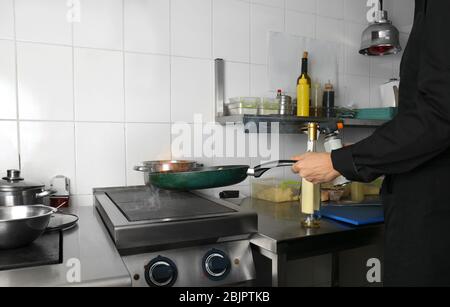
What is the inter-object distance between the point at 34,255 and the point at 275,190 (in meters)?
0.95

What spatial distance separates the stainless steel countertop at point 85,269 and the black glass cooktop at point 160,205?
10 centimetres

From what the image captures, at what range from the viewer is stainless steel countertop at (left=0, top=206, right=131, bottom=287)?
625 mm

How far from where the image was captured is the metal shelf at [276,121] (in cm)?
133

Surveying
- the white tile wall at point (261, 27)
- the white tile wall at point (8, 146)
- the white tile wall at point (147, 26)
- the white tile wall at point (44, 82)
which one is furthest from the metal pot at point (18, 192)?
the white tile wall at point (261, 27)

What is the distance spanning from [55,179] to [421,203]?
44.5 inches

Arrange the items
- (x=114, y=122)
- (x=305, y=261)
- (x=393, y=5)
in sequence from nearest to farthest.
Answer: (x=114, y=122) < (x=305, y=261) < (x=393, y=5)

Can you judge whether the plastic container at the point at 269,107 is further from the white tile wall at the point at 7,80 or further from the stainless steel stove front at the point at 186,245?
the white tile wall at the point at 7,80

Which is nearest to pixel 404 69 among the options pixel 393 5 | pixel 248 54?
pixel 248 54

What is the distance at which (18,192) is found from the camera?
977mm

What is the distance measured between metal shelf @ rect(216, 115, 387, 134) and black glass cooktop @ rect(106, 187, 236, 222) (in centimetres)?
34

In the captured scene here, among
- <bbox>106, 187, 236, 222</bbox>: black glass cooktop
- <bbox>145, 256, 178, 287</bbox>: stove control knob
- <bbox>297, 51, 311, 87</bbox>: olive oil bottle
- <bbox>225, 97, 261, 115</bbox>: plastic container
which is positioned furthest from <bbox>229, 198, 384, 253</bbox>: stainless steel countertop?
<bbox>297, 51, 311, 87</bbox>: olive oil bottle

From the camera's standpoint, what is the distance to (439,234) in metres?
0.77

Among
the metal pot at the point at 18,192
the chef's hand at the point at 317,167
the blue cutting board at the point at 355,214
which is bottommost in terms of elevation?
the blue cutting board at the point at 355,214
